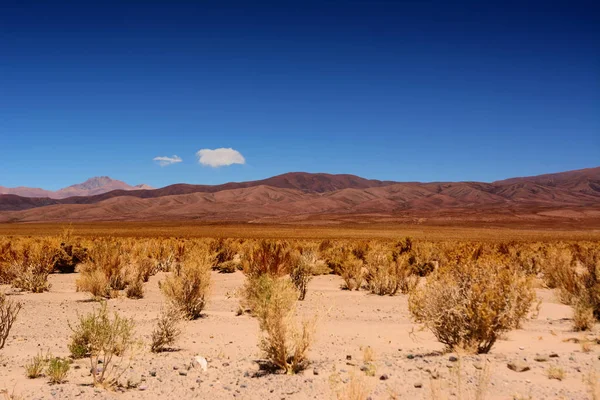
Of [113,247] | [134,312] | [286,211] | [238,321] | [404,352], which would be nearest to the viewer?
[404,352]

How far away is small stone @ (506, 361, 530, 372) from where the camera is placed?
18.2 feet

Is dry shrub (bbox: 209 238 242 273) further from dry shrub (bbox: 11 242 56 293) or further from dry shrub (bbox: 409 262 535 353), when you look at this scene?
dry shrub (bbox: 409 262 535 353)

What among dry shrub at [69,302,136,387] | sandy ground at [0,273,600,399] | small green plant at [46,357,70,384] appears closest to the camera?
sandy ground at [0,273,600,399]

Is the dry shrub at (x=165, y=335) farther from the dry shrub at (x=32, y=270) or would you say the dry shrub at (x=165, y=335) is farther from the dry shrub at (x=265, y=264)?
the dry shrub at (x=32, y=270)

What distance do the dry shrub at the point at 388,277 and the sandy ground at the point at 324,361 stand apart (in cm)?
244

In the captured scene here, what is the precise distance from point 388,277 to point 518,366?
8.13 meters

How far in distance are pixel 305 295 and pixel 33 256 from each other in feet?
30.3

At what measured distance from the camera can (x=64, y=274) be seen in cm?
1814

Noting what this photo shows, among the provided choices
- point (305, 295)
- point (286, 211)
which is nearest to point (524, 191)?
point (286, 211)

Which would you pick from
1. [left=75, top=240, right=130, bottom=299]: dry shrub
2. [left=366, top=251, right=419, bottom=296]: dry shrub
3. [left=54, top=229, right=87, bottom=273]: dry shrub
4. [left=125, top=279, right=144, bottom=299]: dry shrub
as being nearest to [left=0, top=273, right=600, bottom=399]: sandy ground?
[left=75, top=240, right=130, bottom=299]: dry shrub

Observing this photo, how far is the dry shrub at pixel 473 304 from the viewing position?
625 cm

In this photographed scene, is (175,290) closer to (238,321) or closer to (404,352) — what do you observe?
(238,321)

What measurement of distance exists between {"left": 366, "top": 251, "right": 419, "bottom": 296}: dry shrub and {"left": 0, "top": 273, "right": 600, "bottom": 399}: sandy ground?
244cm

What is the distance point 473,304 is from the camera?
6305mm
